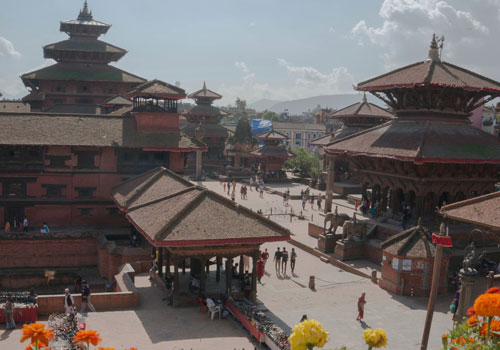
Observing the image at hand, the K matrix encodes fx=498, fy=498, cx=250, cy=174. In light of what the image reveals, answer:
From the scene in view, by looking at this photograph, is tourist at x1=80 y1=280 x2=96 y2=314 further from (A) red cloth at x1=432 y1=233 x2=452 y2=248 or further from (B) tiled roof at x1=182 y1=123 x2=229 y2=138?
(B) tiled roof at x1=182 y1=123 x2=229 y2=138

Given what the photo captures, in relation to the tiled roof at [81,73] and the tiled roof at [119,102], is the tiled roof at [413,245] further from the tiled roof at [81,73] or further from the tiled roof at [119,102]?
the tiled roof at [81,73]

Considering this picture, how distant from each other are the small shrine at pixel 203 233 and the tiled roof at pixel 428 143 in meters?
11.0

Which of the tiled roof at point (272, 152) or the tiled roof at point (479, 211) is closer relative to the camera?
the tiled roof at point (479, 211)

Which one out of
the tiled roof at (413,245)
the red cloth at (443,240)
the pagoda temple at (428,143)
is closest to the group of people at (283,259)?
the tiled roof at (413,245)

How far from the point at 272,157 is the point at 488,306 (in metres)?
61.6

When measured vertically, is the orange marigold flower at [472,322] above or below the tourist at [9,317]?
above

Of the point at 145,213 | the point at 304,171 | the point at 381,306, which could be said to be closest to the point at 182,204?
the point at 145,213

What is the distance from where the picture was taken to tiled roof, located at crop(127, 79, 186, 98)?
123 feet

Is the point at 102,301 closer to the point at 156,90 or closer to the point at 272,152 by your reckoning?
the point at 156,90

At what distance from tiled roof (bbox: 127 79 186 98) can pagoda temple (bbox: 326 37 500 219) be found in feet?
42.7

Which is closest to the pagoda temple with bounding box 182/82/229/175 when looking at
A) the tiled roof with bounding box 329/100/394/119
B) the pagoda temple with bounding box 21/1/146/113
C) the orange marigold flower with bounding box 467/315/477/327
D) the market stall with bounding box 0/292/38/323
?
the pagoda temple with bounding box 21/1/146/113

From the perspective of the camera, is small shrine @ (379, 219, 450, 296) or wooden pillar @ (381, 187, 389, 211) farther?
wooden pillar @ (381, 187, 389, 211)

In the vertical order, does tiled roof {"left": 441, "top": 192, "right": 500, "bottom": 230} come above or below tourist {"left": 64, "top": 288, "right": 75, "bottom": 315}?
above

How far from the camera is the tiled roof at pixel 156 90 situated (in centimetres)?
3750
